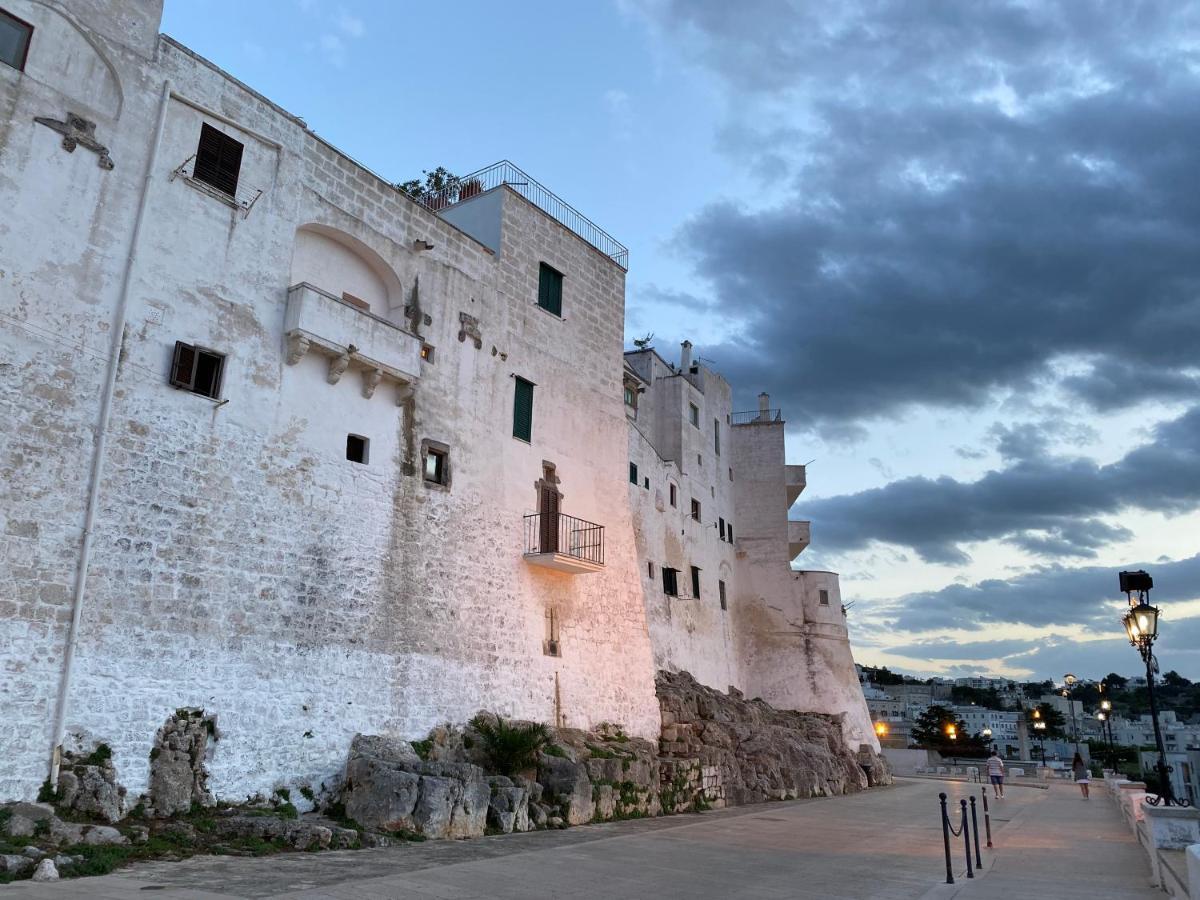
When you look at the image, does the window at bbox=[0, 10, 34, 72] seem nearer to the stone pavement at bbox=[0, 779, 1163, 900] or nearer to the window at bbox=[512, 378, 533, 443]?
the window at bbox=[512, 378, 533, 443]

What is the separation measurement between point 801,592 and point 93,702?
28.8m

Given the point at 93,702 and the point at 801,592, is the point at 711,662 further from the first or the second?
the point at 93,702

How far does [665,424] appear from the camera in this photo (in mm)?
32438

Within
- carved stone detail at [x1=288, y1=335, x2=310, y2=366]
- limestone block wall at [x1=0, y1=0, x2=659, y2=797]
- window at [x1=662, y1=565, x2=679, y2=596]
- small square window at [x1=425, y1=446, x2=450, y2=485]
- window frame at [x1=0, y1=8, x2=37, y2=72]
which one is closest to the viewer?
limestone block wall at [x1=0, y1=0, x2=659, y2=797]

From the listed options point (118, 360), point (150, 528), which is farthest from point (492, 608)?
point (118, 360)

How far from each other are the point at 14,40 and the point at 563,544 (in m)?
12.8

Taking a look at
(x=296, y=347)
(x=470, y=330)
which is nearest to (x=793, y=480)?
(x=470, y=330)

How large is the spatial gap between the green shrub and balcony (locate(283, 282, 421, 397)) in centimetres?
656

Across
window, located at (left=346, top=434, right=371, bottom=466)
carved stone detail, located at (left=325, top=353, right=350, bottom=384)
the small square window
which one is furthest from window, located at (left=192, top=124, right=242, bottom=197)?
the small square window

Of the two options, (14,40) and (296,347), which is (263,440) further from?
(14,40)

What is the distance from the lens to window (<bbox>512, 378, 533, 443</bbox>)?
18.6m

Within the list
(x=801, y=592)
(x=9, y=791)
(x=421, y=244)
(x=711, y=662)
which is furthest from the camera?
(x=801, y=592)

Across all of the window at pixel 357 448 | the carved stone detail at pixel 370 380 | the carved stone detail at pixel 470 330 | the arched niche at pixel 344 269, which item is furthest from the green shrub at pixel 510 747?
the arched niche at pixel 344 269

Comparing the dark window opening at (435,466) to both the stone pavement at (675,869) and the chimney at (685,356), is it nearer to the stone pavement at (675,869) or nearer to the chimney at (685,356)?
the stone pavement at (675,869)
